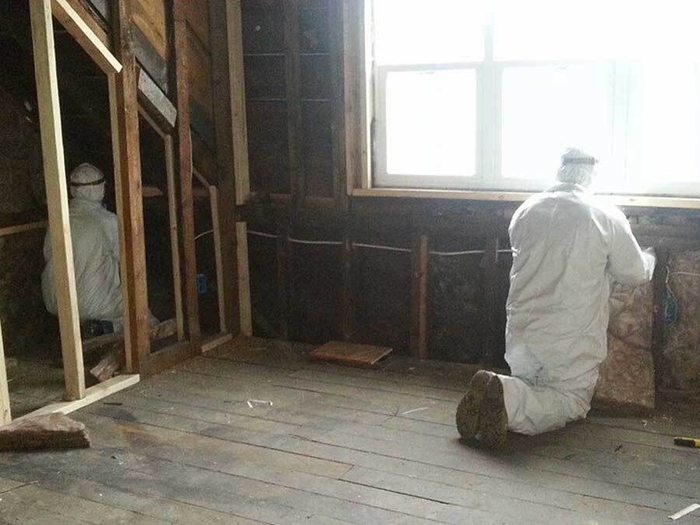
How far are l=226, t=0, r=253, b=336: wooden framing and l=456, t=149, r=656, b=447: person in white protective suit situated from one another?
6.39 feet

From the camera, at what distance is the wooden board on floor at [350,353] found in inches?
178

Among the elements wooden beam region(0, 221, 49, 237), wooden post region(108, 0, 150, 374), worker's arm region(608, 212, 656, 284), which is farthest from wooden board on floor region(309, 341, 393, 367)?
wooden beam region(0, 221, 49, 237)

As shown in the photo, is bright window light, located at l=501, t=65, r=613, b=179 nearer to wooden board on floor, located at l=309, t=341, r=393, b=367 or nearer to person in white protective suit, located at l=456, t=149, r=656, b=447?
person in white protective suit, located at l=456, t=149, r=656, b=447

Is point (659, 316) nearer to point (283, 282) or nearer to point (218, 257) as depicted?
point (283, 282)

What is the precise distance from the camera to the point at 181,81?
4.43 meters

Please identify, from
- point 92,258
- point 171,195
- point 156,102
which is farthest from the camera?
point 92,258

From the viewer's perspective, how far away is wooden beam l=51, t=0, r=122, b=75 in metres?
3.62

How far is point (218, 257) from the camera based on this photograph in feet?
16.4

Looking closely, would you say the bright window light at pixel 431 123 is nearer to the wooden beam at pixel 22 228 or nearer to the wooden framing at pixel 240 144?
the wooden framing at pixel 240 144

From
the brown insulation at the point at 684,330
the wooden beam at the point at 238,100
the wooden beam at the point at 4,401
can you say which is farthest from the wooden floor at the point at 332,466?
the wooden beam at the point at 238,100

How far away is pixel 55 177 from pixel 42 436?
1.14 metres

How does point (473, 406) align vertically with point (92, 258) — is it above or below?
below

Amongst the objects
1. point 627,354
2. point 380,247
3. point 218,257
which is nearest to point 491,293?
point 380,247

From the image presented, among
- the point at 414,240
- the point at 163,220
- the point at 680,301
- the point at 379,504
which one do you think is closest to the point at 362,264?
the point at 414,240
